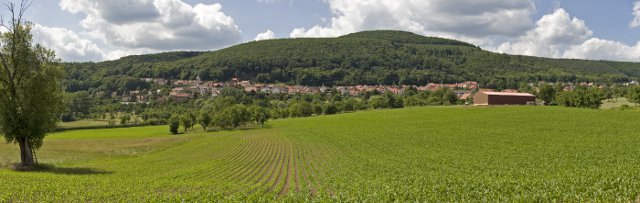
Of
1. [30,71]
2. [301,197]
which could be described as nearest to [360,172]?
[301,197]

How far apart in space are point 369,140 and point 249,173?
34.5 meters

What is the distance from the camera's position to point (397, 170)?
36.7 meters

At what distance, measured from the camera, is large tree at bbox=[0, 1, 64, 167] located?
3938cm

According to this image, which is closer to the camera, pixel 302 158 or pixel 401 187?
pixel 401 187

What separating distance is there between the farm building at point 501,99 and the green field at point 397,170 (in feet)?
127

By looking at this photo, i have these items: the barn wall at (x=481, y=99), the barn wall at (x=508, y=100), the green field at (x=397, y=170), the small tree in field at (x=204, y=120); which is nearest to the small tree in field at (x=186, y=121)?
the small tree in field at (x=204, y=120)

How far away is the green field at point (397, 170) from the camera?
22.8 metres

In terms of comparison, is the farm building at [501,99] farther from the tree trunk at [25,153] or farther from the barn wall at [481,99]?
the tree trunk at [25,153]

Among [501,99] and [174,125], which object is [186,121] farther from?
[501,99]

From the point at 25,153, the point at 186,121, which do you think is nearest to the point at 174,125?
the point at 186,121

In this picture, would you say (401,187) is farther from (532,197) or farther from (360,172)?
(360,172)

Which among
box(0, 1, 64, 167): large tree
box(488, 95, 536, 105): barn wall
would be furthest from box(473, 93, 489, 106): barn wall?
box(0, 1, 64, 167): large tree

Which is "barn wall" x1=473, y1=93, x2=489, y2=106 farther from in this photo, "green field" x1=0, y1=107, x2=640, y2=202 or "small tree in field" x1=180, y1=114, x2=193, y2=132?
"small tree in field" x1=180, y1=114, x2=193, y2=132

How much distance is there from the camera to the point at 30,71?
3984 centimetres
